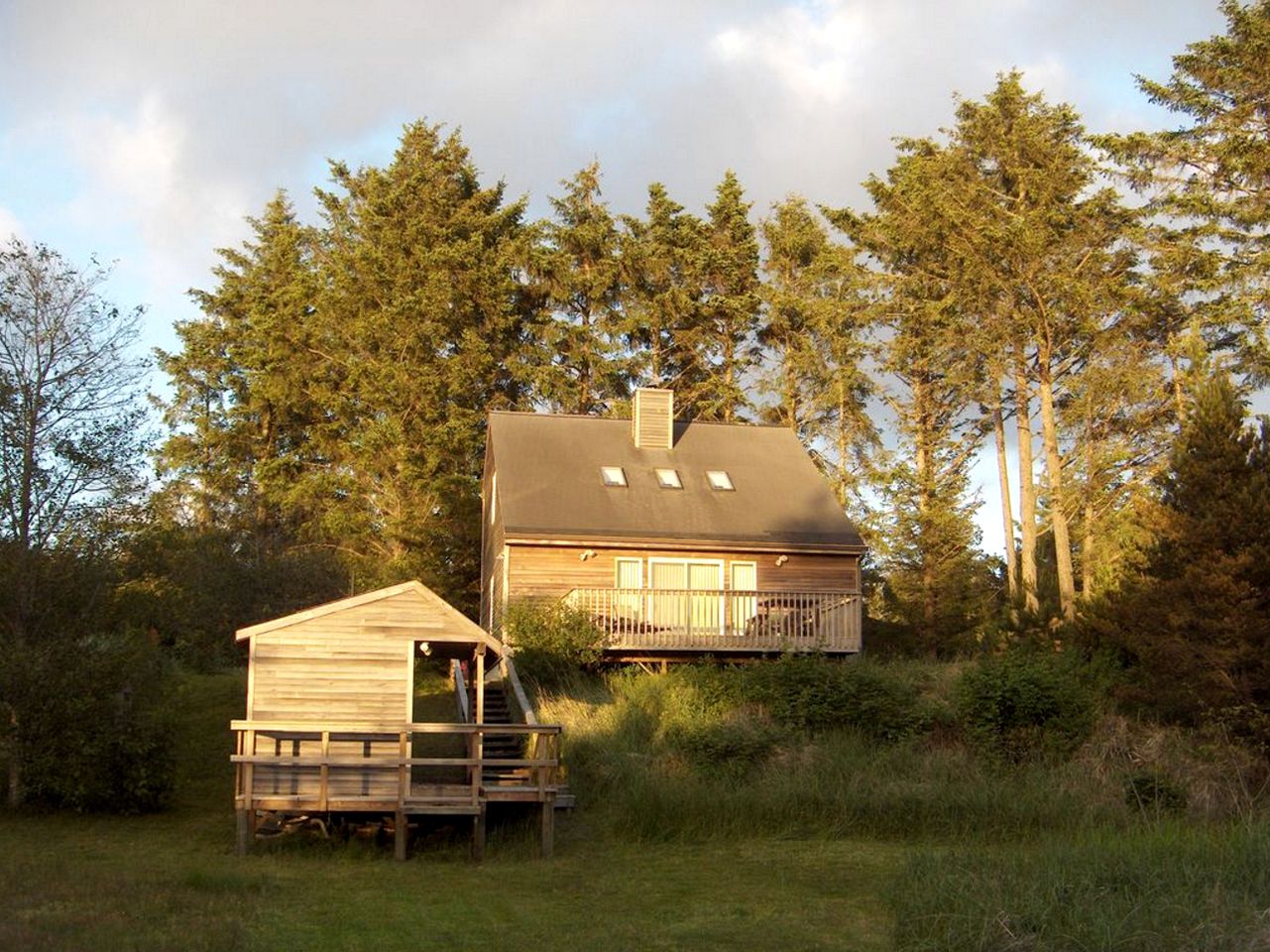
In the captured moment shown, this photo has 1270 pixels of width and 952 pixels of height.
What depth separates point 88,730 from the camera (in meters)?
20.3

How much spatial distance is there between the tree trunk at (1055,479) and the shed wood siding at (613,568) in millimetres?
6911

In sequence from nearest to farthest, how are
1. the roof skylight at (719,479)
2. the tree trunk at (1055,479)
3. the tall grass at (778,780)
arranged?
1. the tall grass at (778,780)
2. the roof skylight at (719,479)
3. the tree trunk at (1055,479)

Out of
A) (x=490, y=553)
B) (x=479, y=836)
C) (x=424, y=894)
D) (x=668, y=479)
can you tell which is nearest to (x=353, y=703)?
(x=479, y=836)

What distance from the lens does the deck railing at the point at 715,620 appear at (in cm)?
2769

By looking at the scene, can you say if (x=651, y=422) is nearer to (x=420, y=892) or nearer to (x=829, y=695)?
(x=829, y=695)

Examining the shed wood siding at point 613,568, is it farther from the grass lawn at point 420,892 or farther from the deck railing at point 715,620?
the grass lawn at point 420,892

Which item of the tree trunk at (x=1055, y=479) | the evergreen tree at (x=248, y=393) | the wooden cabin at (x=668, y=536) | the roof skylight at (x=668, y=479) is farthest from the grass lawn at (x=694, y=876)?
the evergreen tree at (x=248, y=393)

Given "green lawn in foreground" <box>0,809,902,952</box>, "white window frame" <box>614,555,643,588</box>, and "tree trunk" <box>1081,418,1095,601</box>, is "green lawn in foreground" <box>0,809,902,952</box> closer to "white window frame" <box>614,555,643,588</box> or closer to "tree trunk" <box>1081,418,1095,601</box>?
"white window frame" <box>614,555,643,588</box>

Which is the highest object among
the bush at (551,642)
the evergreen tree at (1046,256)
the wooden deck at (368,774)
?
the evergreen tree at (1046,256)

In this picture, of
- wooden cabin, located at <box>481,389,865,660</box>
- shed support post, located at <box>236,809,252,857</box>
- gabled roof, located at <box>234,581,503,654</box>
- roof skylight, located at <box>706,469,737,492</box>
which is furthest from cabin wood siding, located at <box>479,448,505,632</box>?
shed support post, located at <box>236,809,252,857</box>

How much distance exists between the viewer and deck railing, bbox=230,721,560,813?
18.0 metres

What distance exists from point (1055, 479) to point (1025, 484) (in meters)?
1.46

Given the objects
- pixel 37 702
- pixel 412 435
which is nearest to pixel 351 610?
pixel 37 702

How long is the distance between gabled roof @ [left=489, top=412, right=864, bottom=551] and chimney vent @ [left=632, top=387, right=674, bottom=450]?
255mm
